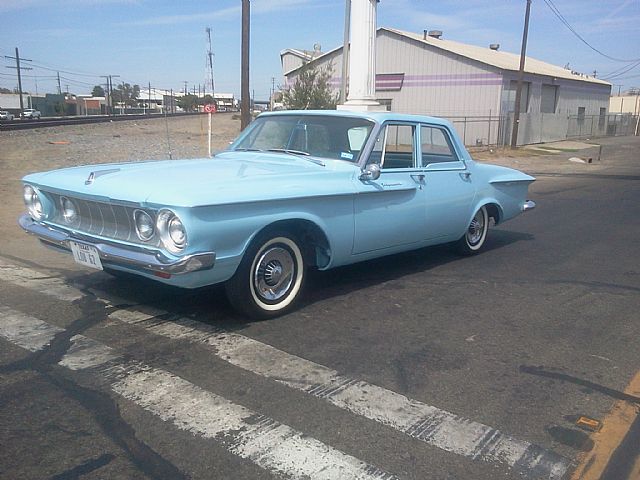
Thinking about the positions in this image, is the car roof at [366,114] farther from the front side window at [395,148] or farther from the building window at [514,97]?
the building window at [514,97]

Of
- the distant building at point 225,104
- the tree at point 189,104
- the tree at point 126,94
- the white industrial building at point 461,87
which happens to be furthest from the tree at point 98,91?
the white industrial building at point 461,87

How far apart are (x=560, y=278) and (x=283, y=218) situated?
339 cm

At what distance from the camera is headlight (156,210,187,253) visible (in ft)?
13.6

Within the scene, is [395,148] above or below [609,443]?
above

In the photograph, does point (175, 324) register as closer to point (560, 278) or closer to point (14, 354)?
point (14, 354)

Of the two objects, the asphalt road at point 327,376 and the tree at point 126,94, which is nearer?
the asphalt road at point 327,376

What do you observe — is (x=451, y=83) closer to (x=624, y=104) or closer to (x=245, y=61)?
(x=245, y=61)

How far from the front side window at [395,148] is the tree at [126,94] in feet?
368

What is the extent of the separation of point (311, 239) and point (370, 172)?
30.9 inches

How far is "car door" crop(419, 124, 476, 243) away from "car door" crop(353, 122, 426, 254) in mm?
126

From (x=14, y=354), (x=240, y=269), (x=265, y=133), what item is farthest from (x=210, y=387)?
(x=265, y=133)

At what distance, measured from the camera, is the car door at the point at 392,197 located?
543 cm

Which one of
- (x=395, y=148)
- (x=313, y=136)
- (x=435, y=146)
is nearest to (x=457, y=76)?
A: (x=435, y=146)

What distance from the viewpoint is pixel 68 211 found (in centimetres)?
502
